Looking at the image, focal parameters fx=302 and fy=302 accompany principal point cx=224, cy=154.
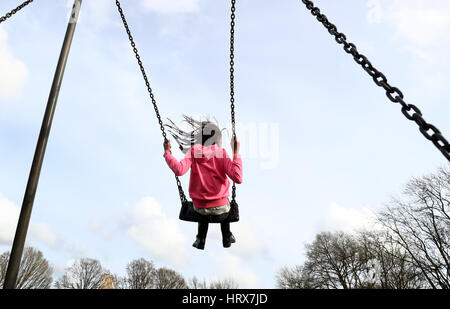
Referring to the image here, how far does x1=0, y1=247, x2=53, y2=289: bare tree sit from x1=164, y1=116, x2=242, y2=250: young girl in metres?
33.9

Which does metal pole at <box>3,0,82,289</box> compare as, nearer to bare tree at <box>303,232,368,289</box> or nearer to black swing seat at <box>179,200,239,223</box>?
black swing seat at <box>179,200,239,223</box>

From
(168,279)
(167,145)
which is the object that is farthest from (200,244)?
(168,279)

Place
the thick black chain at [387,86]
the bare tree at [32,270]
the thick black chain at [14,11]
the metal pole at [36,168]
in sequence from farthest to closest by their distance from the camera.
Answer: the bare tree at [32,270] → the thick black chain at [14,11] → the metal pole at [36,168] → the thick black chain at [387,86]

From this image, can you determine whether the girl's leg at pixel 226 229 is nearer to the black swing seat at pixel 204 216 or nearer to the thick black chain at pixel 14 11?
the black swing seat at pixel 204 216

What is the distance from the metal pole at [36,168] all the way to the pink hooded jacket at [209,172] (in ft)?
4.37

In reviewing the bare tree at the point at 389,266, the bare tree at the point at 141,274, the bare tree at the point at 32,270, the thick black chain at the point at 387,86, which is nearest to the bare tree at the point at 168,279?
the bare tree at the point at 141,274

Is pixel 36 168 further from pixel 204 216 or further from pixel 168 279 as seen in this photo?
pixel 168 279

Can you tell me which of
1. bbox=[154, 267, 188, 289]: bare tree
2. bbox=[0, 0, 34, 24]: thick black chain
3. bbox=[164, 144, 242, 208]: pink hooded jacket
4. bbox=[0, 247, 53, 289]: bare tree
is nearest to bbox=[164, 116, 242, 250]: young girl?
bbox=[164, 144, 242, 208]: pink hooded jacket

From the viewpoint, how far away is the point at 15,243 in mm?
2934

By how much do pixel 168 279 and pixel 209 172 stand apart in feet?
141

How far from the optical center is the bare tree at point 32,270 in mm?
29991

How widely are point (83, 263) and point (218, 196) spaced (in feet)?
138
